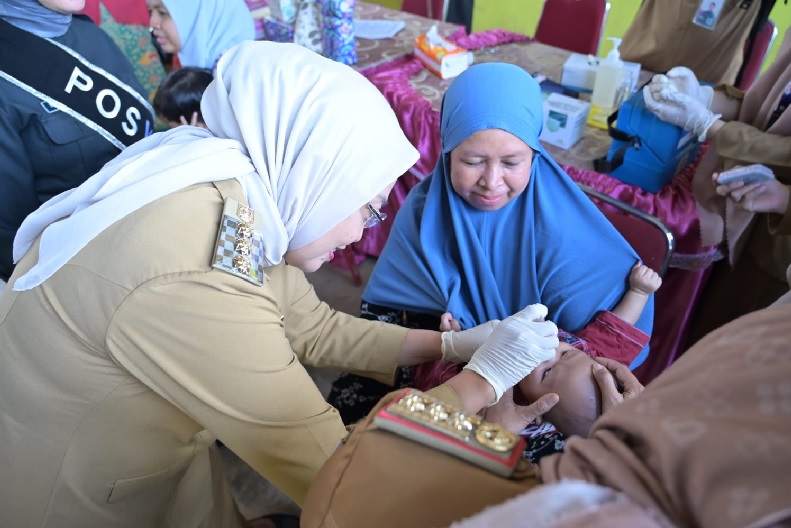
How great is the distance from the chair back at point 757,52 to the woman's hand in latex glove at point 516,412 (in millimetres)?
2267

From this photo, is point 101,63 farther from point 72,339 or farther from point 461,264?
point 461,264

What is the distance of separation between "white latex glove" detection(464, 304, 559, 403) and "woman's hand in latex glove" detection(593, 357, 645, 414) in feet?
0.54

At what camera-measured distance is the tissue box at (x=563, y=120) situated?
2186mm

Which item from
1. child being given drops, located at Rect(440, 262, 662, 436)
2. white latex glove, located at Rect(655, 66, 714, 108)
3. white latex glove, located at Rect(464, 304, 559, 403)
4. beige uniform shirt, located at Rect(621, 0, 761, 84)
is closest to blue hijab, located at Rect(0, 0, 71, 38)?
child being given drops, located at Rect(440, 262, 662, 436)

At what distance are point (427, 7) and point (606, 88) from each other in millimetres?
2693

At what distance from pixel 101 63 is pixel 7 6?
30cm

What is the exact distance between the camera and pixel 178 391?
943 millimetres

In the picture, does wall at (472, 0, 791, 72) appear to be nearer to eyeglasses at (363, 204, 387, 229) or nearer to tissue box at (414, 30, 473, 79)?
tissue box at (414, 30, 473, 79)

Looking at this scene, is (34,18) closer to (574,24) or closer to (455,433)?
(455,433)

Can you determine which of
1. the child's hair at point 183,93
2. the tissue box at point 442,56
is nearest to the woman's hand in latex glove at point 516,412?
the child's hair at point 183,93

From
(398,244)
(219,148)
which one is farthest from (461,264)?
(219,148)

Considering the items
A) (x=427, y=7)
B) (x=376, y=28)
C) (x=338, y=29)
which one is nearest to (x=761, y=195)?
(x=338, y=29)

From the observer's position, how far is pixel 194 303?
2.96ft

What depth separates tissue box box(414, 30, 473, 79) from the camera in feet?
9.07
